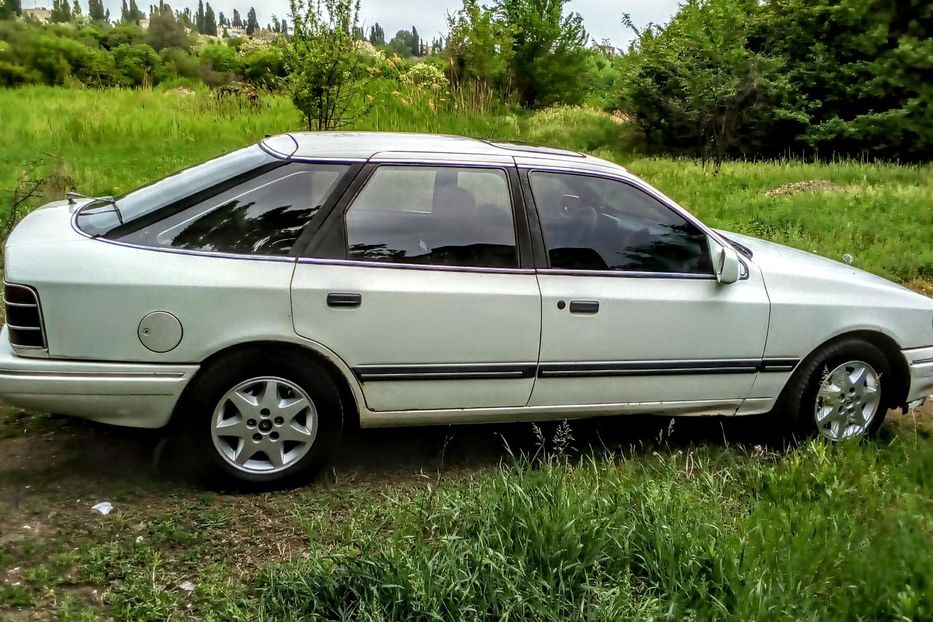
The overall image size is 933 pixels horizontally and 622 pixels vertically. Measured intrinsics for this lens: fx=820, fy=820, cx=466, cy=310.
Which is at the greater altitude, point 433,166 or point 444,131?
point 433,166

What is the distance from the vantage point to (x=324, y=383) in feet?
12.7

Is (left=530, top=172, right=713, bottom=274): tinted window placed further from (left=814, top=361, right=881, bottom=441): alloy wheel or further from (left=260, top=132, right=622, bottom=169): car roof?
(left=814, top=361, right=881, bottom=441): alloy wheel

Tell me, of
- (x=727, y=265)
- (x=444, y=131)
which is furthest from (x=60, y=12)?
(x=727, y=265)

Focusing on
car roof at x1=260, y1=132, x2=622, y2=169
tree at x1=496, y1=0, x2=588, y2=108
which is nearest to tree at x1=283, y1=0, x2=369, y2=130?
car roof at x1=260, y1=132, x2=622, y2=169

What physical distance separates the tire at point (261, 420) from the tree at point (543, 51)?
75.6 ft

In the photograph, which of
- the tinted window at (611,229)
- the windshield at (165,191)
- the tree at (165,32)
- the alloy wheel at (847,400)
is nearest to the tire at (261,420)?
the windshield at (165,191)

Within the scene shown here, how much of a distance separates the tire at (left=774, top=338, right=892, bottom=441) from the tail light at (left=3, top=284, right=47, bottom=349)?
386 cm

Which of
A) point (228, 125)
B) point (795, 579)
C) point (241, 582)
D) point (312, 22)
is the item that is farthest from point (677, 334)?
point (228, 125)

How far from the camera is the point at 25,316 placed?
356 cm

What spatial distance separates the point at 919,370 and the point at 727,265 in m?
1.52

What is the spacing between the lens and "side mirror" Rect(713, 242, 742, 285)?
4.34 meters

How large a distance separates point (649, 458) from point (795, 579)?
1541 mm

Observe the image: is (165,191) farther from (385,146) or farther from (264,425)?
(264,425)

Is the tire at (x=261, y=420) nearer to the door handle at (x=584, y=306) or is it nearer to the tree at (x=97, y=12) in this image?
the door handle at (x=584, y=306)
